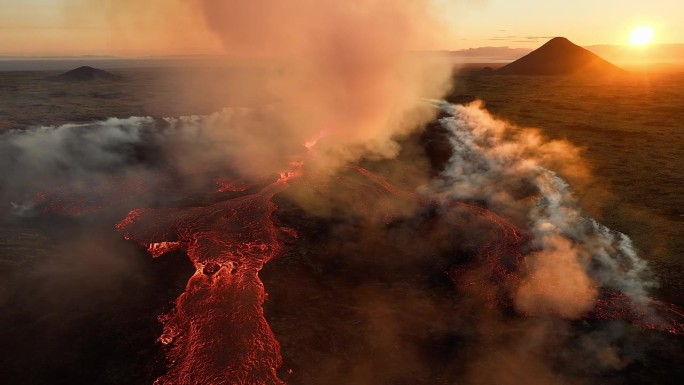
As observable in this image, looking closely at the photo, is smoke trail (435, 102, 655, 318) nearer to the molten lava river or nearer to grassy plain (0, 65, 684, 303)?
the molten lava river

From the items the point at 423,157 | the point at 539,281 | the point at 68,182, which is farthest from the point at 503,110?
the point at 68,182

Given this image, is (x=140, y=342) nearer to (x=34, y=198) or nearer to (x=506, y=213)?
(x=34, y=198)

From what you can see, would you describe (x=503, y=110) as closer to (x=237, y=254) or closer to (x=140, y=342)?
(x=237, y=254)

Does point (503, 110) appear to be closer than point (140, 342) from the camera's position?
No

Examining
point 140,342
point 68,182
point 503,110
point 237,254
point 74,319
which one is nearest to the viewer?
point 140,342

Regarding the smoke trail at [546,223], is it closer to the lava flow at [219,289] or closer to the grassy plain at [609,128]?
the grassy plain at [609,128]

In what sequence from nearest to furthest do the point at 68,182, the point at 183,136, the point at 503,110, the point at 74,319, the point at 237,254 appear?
the point at 74,319 < the point at 237,254 < the point at 68,182 < the point at 183,136 < the point at 503,110

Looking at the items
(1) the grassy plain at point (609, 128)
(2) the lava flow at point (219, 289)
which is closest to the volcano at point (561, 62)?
(1) the grassy plain at point (609, 128)

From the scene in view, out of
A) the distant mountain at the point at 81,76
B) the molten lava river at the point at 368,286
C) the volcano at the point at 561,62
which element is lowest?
the molten lava river at the point at 368,286

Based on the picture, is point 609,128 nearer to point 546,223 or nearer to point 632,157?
point 632,157
